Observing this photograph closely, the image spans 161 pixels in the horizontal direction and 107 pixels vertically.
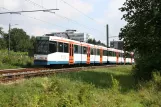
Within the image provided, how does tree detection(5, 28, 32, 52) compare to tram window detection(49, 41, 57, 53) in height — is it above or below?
above

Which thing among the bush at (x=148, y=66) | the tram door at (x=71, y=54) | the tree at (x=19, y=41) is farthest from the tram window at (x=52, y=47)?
the tree at (x=19, y=41)

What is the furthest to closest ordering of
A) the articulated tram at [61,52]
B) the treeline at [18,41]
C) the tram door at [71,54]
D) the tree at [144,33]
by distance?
the treeline at [18,41] → the tram door at [71,54] → the articulated tram at [61,52] → the tree at [144,33]

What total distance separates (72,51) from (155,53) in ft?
40.4

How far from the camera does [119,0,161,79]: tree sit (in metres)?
23.8

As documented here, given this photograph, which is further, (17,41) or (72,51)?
(17,41)

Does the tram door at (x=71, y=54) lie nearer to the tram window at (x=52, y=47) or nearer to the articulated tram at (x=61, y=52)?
the articulated tram at (x=61, y=52)

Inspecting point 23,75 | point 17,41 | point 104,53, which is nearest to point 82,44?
point 104,53

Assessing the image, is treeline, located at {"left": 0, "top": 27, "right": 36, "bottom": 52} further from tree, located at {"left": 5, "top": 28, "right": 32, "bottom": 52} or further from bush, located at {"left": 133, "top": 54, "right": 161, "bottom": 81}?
bush, located at {"left": 133, "top": 54, "right": 161, "bottom": 81}

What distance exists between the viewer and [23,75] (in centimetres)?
2131

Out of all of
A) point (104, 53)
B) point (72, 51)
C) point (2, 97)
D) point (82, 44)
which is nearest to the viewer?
point (2, 97)

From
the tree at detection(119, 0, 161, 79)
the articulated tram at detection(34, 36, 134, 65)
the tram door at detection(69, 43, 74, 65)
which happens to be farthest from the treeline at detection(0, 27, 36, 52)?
the tree at detection(119, 0, 161, 79)

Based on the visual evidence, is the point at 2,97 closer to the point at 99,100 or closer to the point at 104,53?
the point at 99,100

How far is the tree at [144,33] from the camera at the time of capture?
23831 millimetres

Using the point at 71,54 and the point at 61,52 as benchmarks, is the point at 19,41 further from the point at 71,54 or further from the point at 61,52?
the point at 61,52
